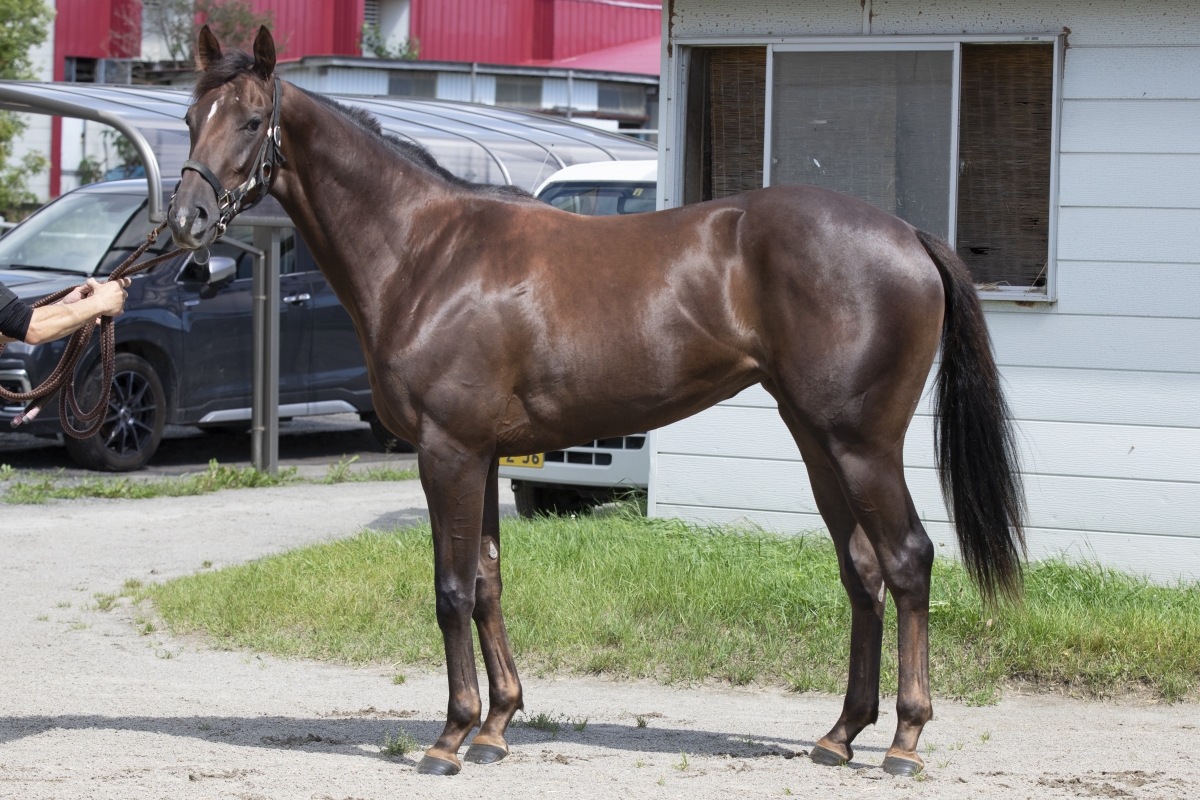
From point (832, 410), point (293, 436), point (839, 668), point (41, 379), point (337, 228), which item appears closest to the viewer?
point (832, 410)

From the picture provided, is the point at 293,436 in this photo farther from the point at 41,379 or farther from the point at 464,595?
the point at 464,595

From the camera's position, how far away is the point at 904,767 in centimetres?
440

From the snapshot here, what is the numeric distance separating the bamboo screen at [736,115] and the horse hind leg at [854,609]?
2.83 metres

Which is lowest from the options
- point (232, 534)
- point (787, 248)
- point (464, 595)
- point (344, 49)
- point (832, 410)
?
point (232, 534)

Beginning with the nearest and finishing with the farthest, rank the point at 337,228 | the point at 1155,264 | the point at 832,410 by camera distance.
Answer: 1. the point at 832,410
2. the point at 337,228
3. the point at 1155,264

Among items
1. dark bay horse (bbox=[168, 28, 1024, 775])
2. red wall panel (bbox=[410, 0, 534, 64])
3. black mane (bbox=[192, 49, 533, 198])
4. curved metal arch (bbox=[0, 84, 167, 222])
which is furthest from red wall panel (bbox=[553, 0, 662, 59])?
dark bay horse (bbox=[168, 28, 1024, 775])

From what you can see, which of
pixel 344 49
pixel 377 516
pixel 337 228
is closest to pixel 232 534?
pixel 377 516

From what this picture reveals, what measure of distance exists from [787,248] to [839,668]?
2.04 meters

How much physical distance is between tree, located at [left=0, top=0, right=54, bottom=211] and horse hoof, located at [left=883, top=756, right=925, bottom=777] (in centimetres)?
2147

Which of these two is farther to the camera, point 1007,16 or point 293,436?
point 293,436

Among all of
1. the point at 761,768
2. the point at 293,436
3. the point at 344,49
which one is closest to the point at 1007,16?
the point at 761,768

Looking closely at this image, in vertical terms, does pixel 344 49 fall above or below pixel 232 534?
above

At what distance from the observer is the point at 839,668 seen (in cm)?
561

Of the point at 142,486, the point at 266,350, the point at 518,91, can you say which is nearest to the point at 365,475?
the point at 266,350
